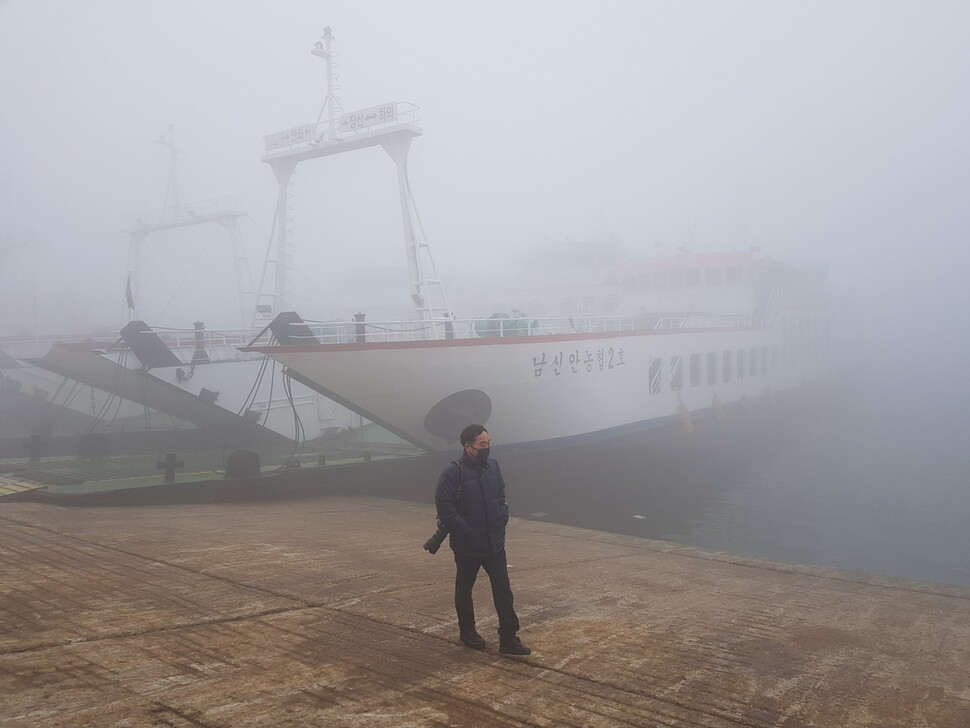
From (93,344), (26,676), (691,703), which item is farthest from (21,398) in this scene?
(691,703)

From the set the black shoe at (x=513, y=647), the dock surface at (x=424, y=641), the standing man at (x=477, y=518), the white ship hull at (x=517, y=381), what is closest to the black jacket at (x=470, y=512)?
the standing man at (x=477, y=518)

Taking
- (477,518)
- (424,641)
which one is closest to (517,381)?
(424,641)

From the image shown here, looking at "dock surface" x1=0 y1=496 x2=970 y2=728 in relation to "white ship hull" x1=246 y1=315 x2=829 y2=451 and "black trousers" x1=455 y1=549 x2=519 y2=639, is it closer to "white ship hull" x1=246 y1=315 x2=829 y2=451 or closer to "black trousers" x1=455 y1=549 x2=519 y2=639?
"black trousers" x1=455 y1=549 x2=519 y2=639

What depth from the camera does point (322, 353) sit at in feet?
44.4

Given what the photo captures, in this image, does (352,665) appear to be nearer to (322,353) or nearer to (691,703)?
(691,703)

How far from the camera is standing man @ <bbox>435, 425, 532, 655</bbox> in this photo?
4.26m

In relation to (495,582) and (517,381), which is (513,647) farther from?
(517,381)

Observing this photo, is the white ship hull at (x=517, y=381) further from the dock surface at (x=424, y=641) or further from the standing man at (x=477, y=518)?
the standing man at (x=477, y=518)

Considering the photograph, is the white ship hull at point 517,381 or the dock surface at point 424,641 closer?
the dock surface at point 424,641

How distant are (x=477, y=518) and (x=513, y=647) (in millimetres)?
842

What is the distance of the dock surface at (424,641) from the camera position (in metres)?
3.66

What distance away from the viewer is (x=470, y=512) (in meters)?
4.26

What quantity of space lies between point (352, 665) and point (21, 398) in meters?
22.2

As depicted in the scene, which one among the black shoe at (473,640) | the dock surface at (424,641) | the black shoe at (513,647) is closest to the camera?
the dock surface at (424,641)
